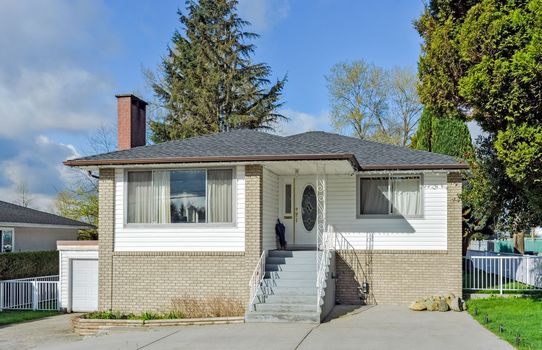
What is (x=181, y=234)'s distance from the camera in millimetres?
15125

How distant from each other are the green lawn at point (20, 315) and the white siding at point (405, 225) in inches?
362

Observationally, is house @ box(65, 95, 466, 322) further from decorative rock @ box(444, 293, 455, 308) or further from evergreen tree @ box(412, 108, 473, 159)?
evergreen tree @ box(412, 108, 473, 159)

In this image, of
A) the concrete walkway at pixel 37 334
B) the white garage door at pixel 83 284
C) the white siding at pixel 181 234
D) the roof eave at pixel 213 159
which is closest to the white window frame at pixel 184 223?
the white siding at pixel 181 234

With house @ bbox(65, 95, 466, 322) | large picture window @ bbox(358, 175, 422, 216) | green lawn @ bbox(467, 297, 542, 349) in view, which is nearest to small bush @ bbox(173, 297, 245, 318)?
house @ bbox(65, 95, 466, 322)

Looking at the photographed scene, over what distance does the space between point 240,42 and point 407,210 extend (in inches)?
933

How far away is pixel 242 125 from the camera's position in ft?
118

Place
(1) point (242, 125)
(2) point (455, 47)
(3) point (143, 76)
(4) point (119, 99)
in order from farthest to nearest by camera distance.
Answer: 1. (3) point (143, 76)
2. (1) point (242, 125)
3. (4) point (119, 99)
4. (2) point (455, 47)

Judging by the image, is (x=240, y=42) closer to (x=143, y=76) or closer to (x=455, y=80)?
(x=143, y=76)

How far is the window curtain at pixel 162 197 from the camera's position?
15.2 meters

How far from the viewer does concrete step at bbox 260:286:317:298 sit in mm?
13773

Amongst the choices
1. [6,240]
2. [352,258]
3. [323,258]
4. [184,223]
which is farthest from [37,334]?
[6,240]

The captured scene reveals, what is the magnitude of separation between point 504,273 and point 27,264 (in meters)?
16.7

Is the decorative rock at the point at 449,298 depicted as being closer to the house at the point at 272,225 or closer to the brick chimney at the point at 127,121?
the house at the point at 272,225

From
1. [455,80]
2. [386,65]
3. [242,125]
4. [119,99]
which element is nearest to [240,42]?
[242,125]
